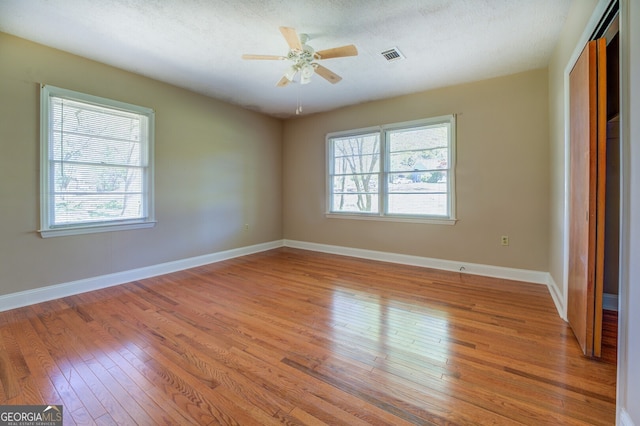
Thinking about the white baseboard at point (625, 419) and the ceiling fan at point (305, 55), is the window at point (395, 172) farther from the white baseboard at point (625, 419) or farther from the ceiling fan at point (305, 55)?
the white baseboard at point (625, 419)

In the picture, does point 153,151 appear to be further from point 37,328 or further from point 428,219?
point 428,219

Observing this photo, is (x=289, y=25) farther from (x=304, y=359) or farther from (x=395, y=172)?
(x=304, y=359)

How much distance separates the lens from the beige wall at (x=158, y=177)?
9.29 feet

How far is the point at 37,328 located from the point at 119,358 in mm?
1090

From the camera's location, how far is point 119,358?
1979 millimetres

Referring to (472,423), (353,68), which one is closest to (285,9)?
(353,68)

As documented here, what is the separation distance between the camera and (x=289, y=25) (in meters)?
2.64

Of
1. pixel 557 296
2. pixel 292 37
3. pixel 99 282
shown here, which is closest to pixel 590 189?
pixel 557 296

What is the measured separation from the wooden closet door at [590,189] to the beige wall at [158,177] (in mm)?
4527

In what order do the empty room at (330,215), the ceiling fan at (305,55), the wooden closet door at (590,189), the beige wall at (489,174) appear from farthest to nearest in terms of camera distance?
1. the beige wall at (489,174)
2. the ceiling fan at (305,55)
3. the wooden closet door at (590,189)
4. the empty room at (330,215)

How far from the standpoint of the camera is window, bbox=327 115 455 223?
13.9 feet

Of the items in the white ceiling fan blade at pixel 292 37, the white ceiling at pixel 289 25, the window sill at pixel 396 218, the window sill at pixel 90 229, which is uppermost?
the white ceiling at pixel 289 25

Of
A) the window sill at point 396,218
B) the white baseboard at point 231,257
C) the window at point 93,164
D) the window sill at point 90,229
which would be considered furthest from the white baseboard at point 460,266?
the window at point 93,164

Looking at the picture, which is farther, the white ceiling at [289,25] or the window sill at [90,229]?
the window sill at [90,229]
